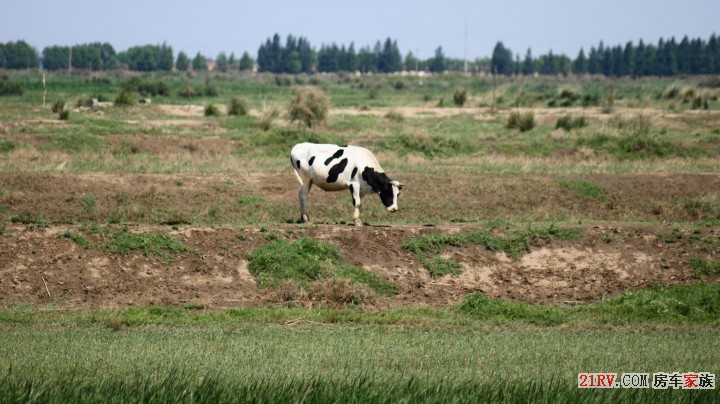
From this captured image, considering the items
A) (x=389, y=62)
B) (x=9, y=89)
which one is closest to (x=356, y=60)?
(x=389, y=62)

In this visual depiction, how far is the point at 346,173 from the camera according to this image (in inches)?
782

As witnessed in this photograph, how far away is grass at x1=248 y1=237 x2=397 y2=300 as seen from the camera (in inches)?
664

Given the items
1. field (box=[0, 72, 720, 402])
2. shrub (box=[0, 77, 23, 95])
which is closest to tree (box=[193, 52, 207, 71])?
shrub (box=[0, 77, 23, 95])

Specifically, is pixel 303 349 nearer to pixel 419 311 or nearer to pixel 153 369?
pixel 153 369

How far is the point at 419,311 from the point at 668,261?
537 cm

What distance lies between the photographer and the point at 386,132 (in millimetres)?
36438

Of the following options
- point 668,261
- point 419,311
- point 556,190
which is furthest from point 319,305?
point 556,190

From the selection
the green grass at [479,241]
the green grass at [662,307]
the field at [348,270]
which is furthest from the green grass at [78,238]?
the green grass at [662,307]

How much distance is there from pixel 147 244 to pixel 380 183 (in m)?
4.79

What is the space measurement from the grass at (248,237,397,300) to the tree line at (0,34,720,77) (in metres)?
120

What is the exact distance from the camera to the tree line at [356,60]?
141250 millimetres

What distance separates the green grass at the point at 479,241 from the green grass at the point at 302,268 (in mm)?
1152

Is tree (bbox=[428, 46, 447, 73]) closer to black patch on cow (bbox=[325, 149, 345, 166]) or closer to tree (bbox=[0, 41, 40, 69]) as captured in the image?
tree (bbox=[0, 41, 40, 69])

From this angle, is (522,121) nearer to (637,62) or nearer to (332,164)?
(332,164)
